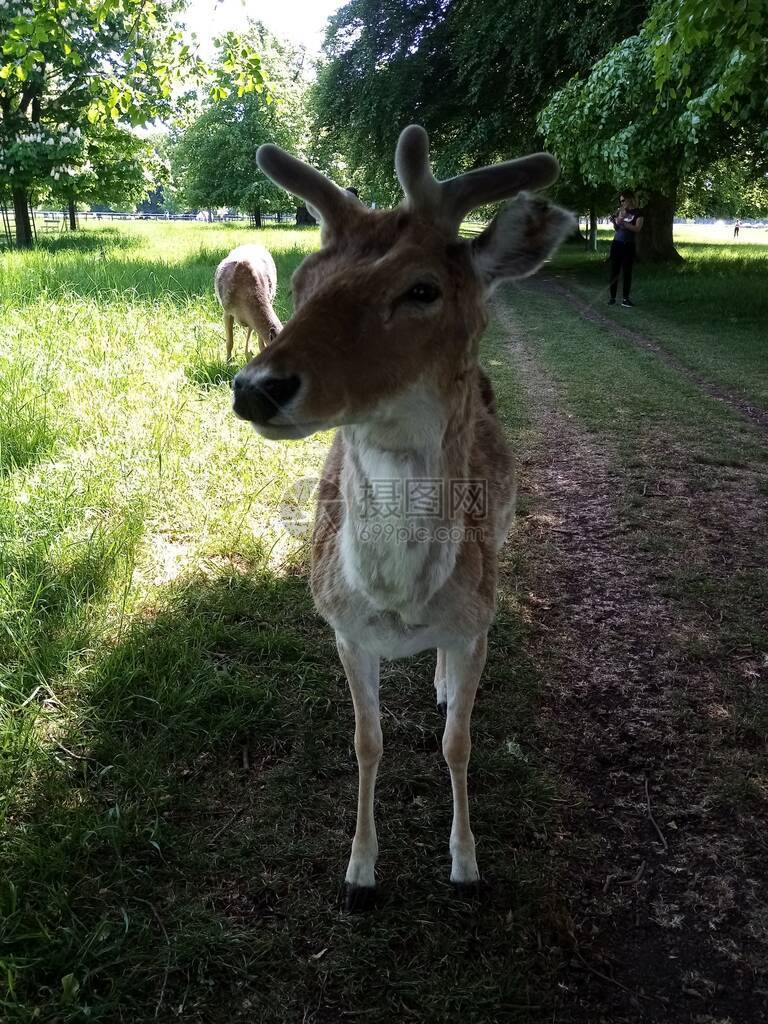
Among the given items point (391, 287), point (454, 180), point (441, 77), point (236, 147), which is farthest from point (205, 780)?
point (236, 147)

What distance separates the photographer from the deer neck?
2059 mm

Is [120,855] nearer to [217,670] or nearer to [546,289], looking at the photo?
[217,670]

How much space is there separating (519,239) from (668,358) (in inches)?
346

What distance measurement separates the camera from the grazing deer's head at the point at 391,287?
1620 millimetres

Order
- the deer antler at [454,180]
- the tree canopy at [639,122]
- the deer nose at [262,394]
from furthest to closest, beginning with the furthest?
the tree canopy at [639,122] → the deer antler at [454,180] → the deer nose at [262,394]

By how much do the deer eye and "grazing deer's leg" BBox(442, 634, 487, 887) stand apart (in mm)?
1243

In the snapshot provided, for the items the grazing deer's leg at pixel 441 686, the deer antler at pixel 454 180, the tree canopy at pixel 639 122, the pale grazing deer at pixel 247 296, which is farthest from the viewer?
the tree canopy at pixel 639 122

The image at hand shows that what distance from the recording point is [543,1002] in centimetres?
216

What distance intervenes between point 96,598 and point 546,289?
17.2 meters

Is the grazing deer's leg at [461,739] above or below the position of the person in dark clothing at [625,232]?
below

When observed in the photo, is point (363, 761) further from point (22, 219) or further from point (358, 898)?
point (22, 219)

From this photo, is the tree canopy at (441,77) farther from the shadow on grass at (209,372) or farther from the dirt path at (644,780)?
the dirt path at (644,780)

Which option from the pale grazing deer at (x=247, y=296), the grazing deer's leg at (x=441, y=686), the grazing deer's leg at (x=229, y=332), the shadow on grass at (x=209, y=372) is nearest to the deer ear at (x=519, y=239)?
the grazing deer's leg at (x=441, y=686)

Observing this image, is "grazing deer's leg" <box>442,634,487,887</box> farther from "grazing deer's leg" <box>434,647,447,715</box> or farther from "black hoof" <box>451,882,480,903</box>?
"grazing deer's leg" <box>434,647,447,715</box>
